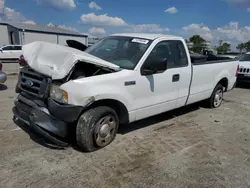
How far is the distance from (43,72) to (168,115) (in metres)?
3.39

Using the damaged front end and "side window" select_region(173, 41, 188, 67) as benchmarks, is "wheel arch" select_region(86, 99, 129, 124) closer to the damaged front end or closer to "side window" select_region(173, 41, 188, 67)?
the damaged front end

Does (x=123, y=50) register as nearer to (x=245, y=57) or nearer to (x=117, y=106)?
(x=117, y=106)

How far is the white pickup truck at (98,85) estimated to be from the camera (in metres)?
3.16

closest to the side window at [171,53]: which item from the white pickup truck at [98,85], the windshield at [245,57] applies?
the white pickup truck at [98,85]

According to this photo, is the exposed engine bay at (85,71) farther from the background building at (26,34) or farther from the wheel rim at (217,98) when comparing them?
the background building at (26,34)

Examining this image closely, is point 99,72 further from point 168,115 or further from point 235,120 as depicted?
point 235,120

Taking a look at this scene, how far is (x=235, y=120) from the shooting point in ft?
18.1

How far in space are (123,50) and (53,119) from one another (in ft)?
A: 6.01

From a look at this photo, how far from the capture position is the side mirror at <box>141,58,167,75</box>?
3.78m

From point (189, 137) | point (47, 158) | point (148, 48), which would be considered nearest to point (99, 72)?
point (148, 48)

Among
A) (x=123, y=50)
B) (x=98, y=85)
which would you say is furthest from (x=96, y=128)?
(x=123, y=50)

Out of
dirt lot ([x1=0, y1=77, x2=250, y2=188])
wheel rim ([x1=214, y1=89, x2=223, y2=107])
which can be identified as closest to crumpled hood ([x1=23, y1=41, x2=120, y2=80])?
dirt lot ([x1=0, y1=77, x2=250, y2=188])

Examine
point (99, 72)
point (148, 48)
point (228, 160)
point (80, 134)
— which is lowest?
point (228, 160)

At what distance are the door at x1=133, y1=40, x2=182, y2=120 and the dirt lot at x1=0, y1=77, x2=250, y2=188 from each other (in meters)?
0.54
